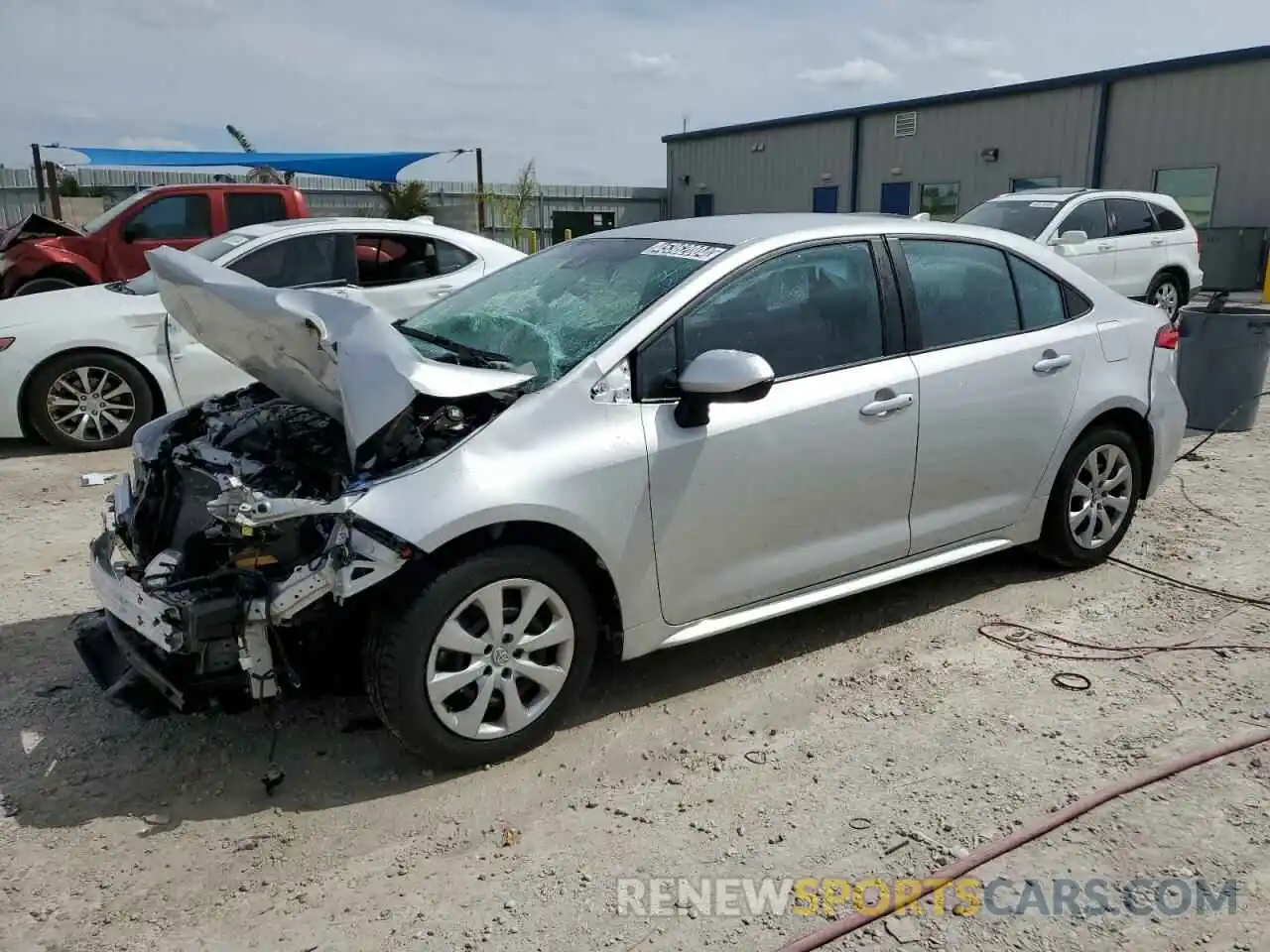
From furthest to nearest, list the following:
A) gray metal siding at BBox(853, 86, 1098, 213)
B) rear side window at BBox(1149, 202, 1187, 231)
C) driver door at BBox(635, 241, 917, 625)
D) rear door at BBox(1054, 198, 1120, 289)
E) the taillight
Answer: gray metal siding at BBox(853, 86, 1098, 213) < rear side window at BBox(1149, 202, 1187, 231) < rear door at BBox(1054, 198, 1120, 289) < the taillight < driver door at BBox(635, 241, 917, 625)

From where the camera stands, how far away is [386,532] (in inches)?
114

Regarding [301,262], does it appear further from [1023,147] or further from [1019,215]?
[1023,147]

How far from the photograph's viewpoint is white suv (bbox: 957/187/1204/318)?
11.7 metres

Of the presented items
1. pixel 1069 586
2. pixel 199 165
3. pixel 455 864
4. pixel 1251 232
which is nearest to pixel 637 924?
pixel 455 864

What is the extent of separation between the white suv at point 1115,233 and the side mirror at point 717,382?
29.5 ft

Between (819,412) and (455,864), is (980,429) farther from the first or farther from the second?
(455,864)

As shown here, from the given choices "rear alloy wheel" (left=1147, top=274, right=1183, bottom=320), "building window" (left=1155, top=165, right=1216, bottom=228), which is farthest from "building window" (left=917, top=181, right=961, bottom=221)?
"rear alloy wheel" (left=1147, top=274, right=1183, bottom=320)

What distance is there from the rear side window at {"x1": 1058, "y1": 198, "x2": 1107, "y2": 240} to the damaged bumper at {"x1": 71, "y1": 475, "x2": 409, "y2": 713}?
10828 mm

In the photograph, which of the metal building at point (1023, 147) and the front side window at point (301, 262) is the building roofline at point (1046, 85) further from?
the front side window at point (301, 262)

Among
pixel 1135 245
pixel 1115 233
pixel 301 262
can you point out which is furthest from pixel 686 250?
pixel 1135 245

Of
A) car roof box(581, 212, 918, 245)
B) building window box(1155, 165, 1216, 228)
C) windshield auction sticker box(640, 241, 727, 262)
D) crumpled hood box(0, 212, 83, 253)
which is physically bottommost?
windshield auction sticker box(640, 241, 727, 262)

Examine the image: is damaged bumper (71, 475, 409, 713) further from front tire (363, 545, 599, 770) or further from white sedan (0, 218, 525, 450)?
white sedan (0, 218, 525, 450)

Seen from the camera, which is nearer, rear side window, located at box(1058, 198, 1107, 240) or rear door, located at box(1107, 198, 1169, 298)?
rear side window, located at box(1058, 198, 1107, 240)

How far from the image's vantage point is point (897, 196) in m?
26.5
